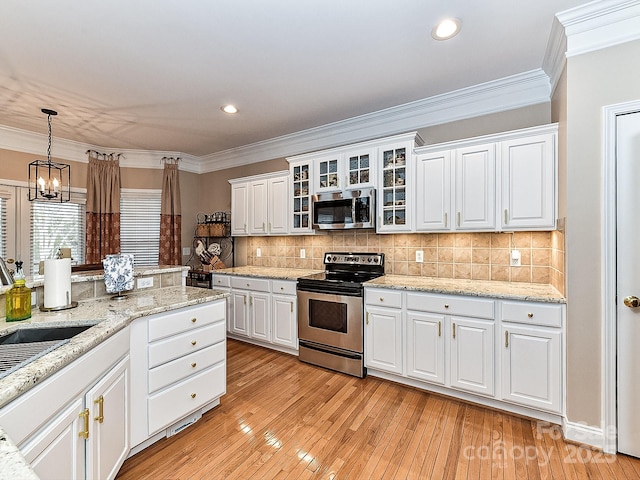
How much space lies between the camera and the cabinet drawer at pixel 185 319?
2.00 meters

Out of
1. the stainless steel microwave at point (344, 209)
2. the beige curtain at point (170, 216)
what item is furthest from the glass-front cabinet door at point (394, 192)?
the beige curtain at point (170, 216)

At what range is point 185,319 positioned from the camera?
2162mm

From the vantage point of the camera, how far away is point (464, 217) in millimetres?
2811

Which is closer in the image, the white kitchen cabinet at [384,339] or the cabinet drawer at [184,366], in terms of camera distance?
the cabinet drawer at [184,366]

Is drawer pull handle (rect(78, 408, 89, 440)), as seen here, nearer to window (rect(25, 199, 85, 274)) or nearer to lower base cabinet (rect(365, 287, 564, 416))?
lower base cabinet (rect(365, 287, 564, 416))

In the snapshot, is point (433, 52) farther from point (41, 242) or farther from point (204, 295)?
point (41, 242)

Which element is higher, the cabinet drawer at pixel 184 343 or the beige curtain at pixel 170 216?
the beige curtain at pixel 170 216

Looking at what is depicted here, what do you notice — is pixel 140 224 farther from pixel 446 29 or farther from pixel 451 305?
pixel 446 29

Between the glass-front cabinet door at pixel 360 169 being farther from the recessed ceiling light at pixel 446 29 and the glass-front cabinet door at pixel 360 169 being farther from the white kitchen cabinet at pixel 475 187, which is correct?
the recessed ceiling light at pixel 446 29

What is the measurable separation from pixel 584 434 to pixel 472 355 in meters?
0.77

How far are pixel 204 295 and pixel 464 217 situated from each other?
234 centimetres

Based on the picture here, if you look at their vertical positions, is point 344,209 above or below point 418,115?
below

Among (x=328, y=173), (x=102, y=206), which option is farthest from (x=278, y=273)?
(x=102, y=206)

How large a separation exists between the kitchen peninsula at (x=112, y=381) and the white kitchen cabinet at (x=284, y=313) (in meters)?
1.15
